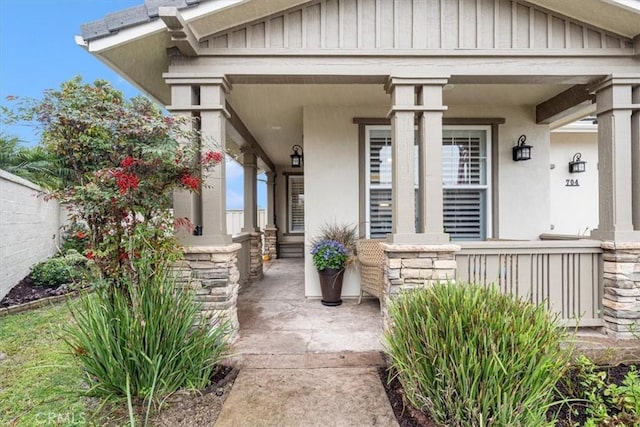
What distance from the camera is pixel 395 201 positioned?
3.45m

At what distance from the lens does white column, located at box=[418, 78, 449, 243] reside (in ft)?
11.1

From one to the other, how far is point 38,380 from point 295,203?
8362mm

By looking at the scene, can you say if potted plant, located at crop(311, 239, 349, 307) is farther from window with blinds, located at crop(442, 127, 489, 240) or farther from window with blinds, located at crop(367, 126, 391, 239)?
window with blinds, located at crop(442, 127, 489, 240)

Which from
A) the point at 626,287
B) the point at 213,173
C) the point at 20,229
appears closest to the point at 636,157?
the point at 626,287

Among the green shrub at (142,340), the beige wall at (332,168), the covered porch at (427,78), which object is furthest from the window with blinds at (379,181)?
the green shrub at (142,340)

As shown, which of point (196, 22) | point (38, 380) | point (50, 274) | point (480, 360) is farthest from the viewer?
point (50, 274)

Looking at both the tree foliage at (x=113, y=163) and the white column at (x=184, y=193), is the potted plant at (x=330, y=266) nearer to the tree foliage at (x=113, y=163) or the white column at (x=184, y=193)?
the white column at (x=184, y=193)

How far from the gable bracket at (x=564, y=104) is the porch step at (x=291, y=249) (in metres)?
7.07

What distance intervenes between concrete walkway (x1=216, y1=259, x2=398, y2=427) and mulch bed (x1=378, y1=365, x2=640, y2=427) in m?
0.07

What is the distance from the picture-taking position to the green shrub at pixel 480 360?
1.92 m

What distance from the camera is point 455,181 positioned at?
5.20 m

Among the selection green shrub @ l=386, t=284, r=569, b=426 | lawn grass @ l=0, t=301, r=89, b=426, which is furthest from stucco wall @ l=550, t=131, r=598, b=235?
lawn grass @ l=0, t=301, r=89, b=426

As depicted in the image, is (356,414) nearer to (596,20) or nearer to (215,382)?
(215,382)

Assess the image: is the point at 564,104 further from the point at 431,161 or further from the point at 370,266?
the point at 370,266
